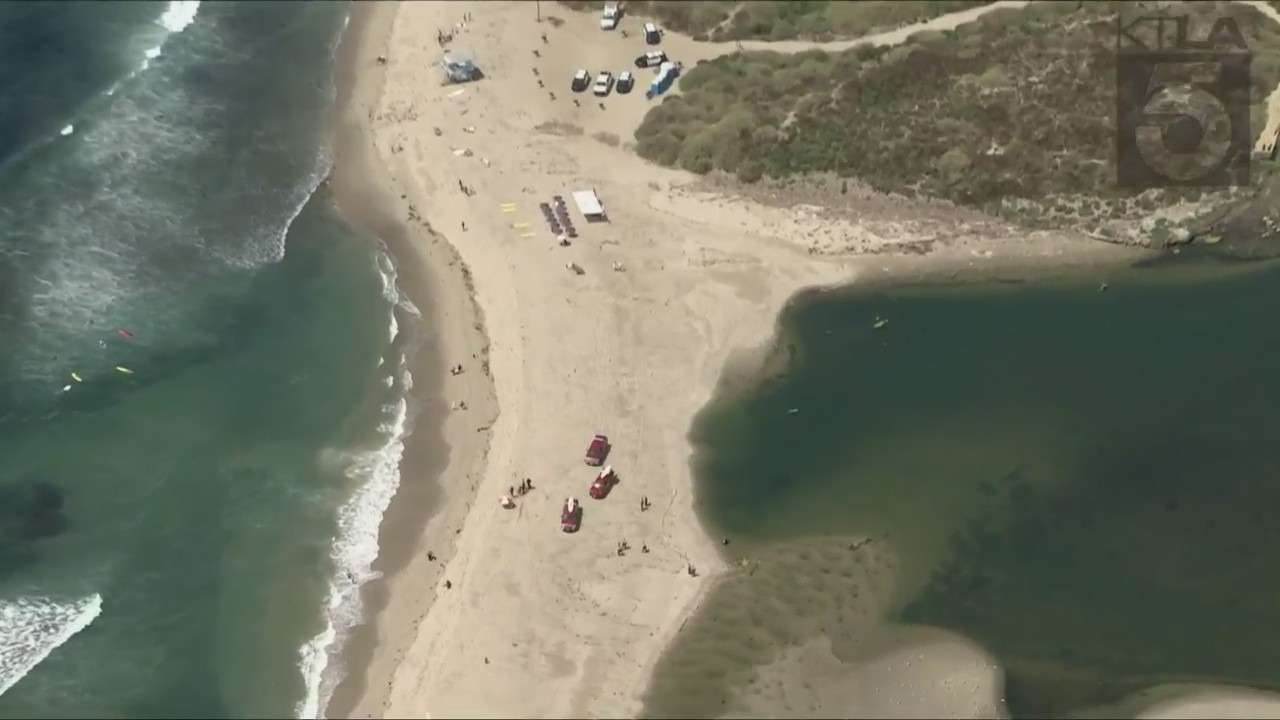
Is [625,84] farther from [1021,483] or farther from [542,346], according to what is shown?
[1021,483]

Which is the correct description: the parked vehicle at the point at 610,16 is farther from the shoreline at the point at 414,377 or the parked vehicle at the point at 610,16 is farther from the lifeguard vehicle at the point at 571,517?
the lifeguard vehicle at the point at 571,517

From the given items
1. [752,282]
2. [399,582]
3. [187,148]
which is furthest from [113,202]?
[752,282]

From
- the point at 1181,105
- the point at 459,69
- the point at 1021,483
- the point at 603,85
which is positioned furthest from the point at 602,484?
the point at 1181,105

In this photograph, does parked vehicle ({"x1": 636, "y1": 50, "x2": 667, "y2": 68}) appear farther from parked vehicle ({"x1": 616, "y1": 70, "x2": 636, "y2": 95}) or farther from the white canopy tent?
the white canopy tent

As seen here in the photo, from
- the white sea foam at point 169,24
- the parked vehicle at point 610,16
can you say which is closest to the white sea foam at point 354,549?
the parked vehicle at point 610,16

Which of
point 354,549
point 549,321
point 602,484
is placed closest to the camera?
point 354,549

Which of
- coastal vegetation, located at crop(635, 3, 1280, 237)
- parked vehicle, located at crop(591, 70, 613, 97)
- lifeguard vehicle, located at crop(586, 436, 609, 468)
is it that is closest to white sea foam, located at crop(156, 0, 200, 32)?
parked vehicle, located at crop(591, 70, 613, 97)

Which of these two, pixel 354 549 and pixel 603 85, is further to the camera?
pixel 603 85

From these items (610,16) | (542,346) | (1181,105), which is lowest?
(542,346)
